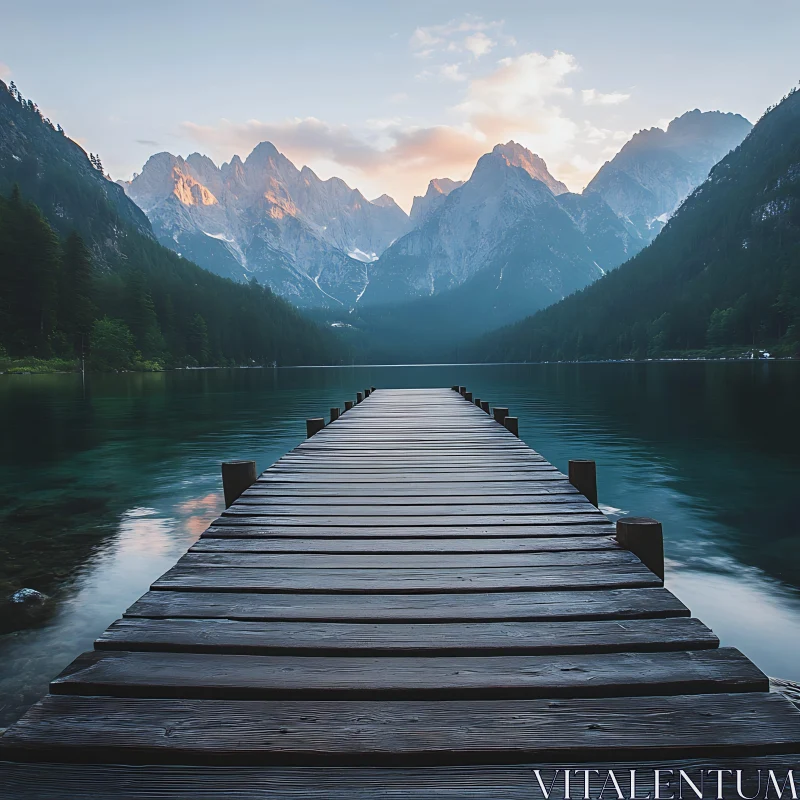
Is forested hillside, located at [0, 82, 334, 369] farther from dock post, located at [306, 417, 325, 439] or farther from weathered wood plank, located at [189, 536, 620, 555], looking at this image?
weathered wood plank, located at [189, 536, 620, 555]

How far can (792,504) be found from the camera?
1303cm

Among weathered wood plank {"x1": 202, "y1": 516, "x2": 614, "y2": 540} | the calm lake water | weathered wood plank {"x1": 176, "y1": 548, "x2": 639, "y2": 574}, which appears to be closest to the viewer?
weathered wood plank {"x1": 176, "y1": 548, "x2": 639, "y2": 574}

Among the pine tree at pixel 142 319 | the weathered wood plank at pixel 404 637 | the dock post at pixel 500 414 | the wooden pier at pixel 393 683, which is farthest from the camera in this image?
the pine tree at pixel 142 319

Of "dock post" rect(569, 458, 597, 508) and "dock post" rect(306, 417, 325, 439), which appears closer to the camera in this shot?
"dock post" rect(569, 458, 597, 508)

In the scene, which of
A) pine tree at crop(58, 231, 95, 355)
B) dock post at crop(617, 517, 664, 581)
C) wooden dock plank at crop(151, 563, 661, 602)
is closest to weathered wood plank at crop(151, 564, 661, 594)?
wooden dock plank at crop(151, 563, 661, 602)

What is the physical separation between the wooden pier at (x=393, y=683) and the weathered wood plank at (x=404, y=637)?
0.02m

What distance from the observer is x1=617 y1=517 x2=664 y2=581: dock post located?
5.29 meters

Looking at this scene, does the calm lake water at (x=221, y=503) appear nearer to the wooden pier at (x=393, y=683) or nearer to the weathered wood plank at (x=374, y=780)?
the wooden pier at (x=393, y=683)

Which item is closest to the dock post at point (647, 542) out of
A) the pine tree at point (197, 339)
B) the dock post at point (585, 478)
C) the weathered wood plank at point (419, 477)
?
the dock post at point (585, 478)

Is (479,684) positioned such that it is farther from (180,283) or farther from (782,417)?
(180,283)

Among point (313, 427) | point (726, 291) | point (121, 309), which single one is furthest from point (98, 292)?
point (726, 291)

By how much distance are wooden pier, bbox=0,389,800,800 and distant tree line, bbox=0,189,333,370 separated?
9301 cm

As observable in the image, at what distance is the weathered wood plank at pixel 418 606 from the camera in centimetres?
411

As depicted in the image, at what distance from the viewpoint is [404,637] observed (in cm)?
381
